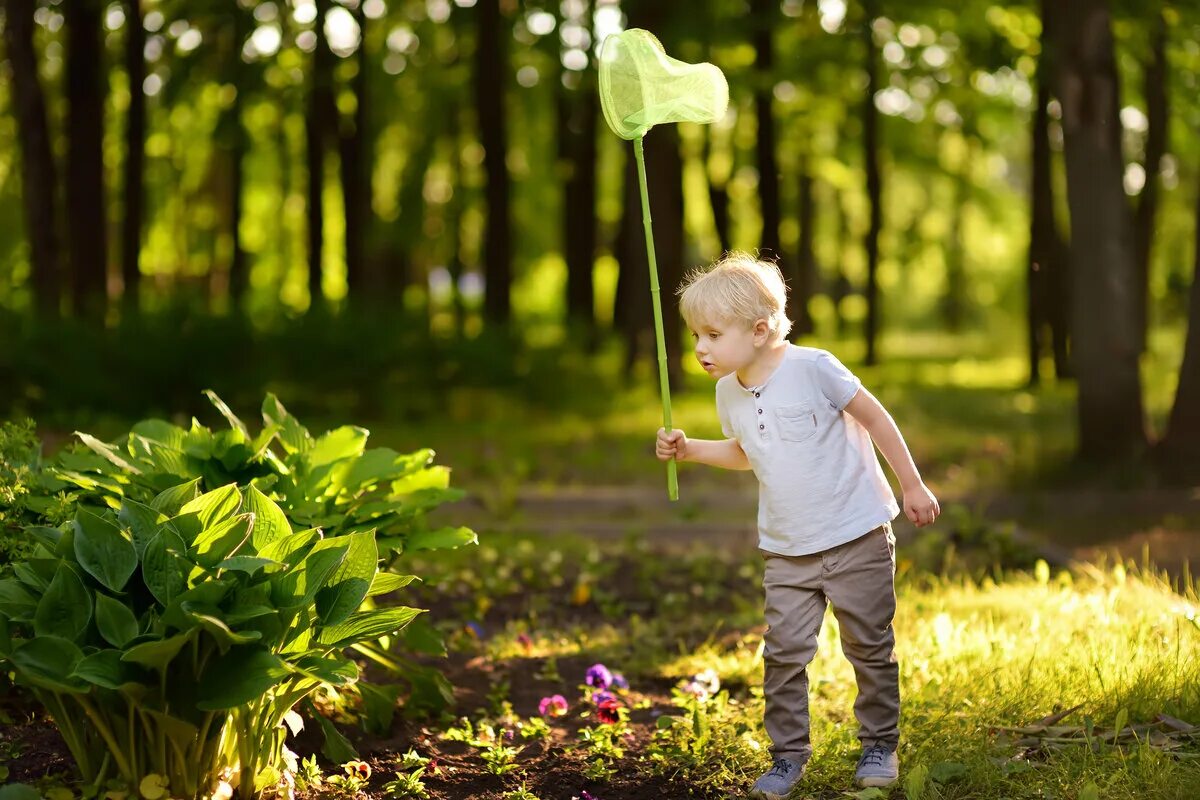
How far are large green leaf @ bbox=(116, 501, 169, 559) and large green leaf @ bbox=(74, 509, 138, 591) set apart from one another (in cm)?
7

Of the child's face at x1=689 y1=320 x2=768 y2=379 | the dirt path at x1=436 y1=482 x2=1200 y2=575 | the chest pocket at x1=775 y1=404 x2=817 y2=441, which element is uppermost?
the child's face at x1=689 y1=320 x2=768 y2=379

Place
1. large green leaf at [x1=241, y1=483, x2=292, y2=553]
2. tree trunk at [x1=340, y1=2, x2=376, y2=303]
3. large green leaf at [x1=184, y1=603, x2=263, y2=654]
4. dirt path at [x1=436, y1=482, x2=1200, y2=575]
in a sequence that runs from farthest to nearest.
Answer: tree trunk at [x1=340, y1=2, x2=376, y2=303] → dirt path at [x1=436, y1=482, x2=1200, y2=575] → large green leaf at [x1=241, y1=483, x2=292, y2=553] → large green leaf at [x1=184, y1=603, x2=263, y2=654]

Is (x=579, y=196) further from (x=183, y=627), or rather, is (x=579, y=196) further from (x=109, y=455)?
(x=183, y=627)

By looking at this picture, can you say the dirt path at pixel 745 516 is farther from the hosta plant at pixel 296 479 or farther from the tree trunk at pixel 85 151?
the tree trunk at pixel 85 151

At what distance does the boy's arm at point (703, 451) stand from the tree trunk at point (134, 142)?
15320mm

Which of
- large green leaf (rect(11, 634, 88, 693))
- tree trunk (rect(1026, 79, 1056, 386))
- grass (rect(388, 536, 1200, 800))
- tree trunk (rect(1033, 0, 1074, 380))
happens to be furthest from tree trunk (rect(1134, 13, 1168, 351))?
large green leaf (rect(11, 634, 88, 693))

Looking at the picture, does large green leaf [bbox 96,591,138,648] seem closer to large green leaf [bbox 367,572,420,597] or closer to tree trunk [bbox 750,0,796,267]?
large green leaf [bbox 367,572,420,597]

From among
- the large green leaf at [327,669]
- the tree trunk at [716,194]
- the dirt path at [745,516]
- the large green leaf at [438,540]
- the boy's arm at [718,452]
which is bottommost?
the dirt path at [745,516]

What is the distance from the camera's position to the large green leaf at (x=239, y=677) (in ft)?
10.2

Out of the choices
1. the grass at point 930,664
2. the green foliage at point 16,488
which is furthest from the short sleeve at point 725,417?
the green foliage at point 16,488

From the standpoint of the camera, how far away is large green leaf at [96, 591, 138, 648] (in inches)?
124

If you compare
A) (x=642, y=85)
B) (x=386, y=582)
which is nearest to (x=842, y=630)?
(x=386, y=582)

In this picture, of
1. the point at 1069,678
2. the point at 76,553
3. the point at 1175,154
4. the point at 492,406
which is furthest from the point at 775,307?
the point at 1175,154

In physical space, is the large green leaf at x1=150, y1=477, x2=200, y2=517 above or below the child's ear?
below
